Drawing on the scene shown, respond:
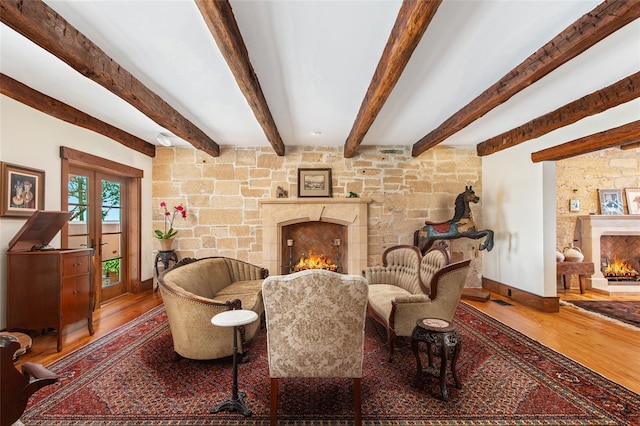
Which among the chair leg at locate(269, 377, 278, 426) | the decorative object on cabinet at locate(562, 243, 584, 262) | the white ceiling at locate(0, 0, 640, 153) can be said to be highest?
the white ceiling at locate(0, 0, 640, 153)

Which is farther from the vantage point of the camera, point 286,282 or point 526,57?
point 526,57

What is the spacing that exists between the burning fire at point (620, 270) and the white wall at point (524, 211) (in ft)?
7.70

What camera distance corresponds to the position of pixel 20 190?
123 inches

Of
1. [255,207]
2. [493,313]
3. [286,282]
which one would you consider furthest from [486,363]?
[255,207]

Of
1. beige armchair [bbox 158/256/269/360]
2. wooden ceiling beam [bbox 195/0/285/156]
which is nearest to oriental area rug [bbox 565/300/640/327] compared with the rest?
beige armchair [bbox 158/256/269/360]

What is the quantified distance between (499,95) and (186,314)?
355 cm

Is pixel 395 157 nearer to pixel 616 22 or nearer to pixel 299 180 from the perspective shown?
pixel 299 180

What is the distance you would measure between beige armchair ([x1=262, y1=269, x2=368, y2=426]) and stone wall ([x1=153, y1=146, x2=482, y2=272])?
11.7ft

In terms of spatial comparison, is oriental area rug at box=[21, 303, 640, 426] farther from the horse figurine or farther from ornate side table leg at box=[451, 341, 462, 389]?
the horse figurine

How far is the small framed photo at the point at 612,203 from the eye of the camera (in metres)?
5.58

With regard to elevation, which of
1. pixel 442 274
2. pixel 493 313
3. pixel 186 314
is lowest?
pixel 493 313

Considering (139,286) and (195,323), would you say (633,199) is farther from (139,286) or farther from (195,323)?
(139,286)

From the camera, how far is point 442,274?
2914 mm

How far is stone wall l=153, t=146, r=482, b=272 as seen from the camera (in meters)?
5.41
